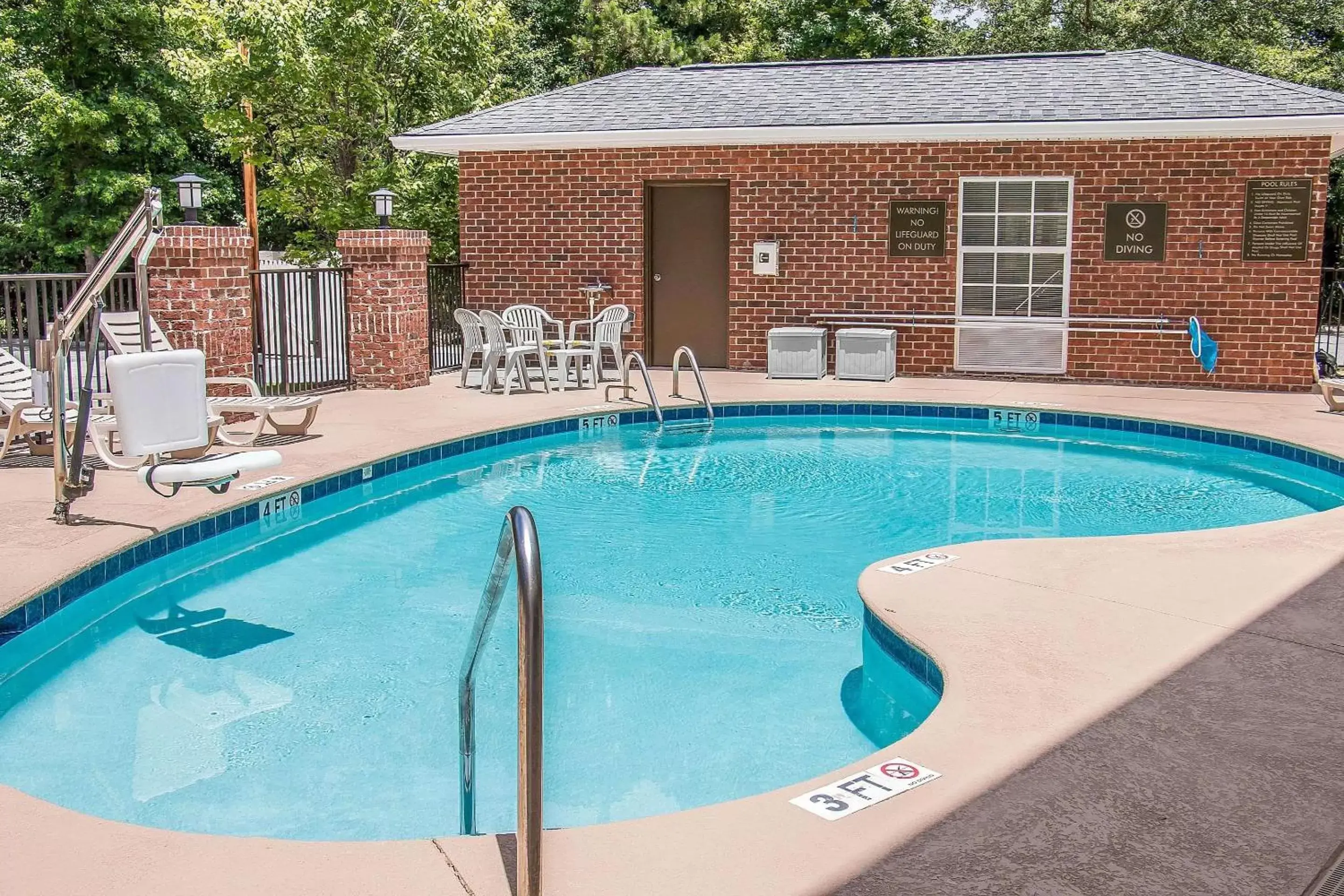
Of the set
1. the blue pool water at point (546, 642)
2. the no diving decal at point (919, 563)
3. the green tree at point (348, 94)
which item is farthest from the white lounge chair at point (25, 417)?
the green tree at point (348, 94)

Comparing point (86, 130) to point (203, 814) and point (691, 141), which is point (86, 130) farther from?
point (203, 814)

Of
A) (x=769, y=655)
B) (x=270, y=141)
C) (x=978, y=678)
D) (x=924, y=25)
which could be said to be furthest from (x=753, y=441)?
(x=924, y=25)

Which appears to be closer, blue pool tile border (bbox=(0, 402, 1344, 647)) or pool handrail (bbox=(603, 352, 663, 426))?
blue pool tile border (bbox=(0, 402, 1344, 647))

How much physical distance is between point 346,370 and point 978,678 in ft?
31.4

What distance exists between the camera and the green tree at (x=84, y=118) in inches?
840

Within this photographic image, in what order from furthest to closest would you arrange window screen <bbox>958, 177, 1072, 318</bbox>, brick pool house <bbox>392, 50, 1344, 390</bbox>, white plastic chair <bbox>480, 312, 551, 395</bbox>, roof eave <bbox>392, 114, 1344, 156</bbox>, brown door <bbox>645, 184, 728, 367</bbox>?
brown door <bbox>645, 184, 728, 367</bbox>
window screen <bbox>958, 177, 1072, 318</bbox>
brick pool house <bbox>392, 50, 1344, 390</bbox>
white plastic chair <bbox>480, 312, 551, 395</bbox>
roof eave <bbox>392, 114, 1344, 156</bbox>

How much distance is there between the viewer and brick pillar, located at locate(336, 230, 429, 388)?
12141 millimetres

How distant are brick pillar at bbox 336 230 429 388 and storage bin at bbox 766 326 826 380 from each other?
3714mm

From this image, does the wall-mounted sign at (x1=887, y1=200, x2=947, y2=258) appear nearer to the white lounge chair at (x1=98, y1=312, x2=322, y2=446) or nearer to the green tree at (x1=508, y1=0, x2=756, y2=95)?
the white lounge chair at (x1=98, y1=312, x2=322, y2=446)

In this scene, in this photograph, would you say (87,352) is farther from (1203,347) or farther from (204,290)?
(1203,347)

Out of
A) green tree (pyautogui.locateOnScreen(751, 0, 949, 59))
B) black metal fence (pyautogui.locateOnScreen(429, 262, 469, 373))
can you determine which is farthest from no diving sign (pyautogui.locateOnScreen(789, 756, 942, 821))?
green tree (pyautogui.locateOnScreen(751, 0, 949, 59))

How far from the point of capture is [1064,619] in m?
4.79

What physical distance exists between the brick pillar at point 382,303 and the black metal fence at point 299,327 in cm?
13

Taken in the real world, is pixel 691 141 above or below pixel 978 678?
above
